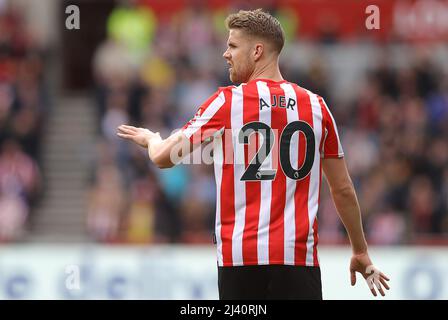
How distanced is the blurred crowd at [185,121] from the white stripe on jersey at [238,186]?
7.18m

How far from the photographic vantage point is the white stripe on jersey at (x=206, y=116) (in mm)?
5195

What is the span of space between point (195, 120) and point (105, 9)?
41.7ft

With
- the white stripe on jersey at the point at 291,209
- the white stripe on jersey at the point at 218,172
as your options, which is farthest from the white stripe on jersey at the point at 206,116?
the white stripe on jersey at the point at 291,209

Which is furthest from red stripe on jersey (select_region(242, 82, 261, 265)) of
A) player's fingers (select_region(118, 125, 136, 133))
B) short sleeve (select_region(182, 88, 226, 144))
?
player's fingers (select_region(118, 125, 136, 133))

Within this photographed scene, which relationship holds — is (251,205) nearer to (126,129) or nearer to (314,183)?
(314,183)

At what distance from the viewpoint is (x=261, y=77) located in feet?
17.5

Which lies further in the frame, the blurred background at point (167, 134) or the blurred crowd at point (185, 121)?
the blurred crowd at point (185, 121)

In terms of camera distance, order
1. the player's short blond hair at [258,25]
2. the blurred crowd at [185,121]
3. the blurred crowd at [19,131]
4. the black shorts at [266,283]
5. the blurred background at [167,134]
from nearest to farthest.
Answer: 1. the black shorts at [266,283]
2. the player's short blond hair at [258,25]
3. the blurred background at [167,134]
4. the blurred crowd at [185,121]
5. the blurred crowd at [19,131]

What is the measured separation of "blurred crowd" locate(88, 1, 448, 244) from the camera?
12.8 metres

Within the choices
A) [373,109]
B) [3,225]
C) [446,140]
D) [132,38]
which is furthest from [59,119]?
[446,140]

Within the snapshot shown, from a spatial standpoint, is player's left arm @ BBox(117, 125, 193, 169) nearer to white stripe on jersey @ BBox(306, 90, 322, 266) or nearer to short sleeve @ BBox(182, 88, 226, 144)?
short sleeve @ BBox(182, 88, 226, 144)

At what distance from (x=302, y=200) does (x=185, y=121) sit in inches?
341

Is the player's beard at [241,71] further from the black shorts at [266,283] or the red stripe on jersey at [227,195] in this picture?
the black shorts at [266,283]
